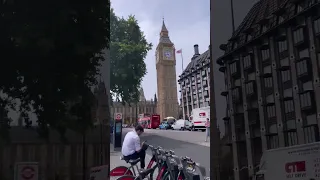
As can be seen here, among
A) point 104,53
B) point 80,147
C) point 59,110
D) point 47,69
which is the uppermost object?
point 104,53

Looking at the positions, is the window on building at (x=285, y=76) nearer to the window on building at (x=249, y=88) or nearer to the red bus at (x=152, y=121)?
the window on building at (x=249, y=88)

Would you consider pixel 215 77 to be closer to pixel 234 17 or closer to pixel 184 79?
pixel 234 17

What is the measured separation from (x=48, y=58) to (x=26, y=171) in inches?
18.6

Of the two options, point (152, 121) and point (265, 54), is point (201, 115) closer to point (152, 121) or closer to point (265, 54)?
point (152, 121)

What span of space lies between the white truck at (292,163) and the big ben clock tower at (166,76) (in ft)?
2.88

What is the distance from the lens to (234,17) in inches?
61.3

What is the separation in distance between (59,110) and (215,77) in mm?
803

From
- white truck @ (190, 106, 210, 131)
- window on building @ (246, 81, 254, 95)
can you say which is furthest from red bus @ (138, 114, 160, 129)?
window on building @ (246, 81, 254, 95)

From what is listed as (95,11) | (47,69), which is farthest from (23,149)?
(95,11)

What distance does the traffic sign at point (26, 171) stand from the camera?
121 centimetres

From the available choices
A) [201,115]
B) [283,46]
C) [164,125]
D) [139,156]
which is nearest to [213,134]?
[283,46]

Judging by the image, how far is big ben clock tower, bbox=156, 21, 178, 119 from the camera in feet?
6.37

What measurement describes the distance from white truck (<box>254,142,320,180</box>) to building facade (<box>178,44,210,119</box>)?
583mm

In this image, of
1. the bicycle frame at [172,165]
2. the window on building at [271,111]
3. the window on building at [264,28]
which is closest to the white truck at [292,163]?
the window on building at [271,111]
